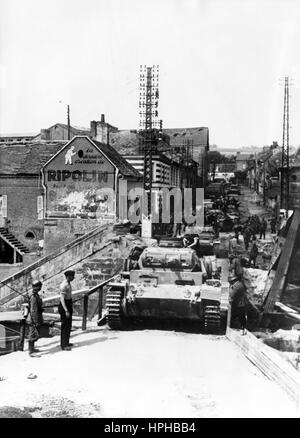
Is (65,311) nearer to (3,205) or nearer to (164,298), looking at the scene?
(164,298)

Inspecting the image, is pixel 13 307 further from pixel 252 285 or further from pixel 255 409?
pixel 255 409

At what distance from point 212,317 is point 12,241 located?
1996cm

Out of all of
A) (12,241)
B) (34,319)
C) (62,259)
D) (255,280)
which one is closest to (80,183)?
(12,241)

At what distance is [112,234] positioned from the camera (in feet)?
58.4

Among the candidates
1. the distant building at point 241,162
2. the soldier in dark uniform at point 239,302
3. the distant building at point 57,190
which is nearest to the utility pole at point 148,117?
the distant building at point 57,190

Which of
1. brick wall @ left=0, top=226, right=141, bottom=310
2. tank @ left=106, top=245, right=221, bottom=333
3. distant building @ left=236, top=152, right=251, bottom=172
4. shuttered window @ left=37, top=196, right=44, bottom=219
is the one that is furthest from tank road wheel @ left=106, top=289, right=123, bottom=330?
distant building @ left=236, top=152, right=251, bottom=172

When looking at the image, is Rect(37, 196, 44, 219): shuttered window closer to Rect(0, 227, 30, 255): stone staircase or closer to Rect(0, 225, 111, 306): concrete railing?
Rect(0, 227, 30, 255): stone staircase

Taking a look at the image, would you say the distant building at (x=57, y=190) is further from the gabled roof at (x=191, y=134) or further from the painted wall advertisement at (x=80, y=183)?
the gabled roof at (x=191, y=134)

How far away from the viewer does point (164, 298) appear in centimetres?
1081

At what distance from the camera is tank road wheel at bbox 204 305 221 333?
10.6 m

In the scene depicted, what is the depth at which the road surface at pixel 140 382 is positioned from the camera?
6.49m

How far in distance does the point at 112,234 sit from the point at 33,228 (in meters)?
12.2

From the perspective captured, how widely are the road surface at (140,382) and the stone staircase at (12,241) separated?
62.6ft

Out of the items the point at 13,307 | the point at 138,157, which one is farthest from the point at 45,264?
the point at 138,157
